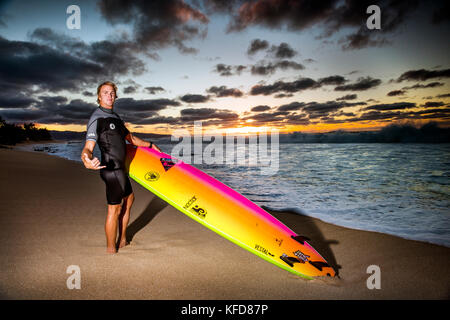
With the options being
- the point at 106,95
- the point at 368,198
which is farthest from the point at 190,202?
the point at 368,198

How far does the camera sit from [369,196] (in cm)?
640

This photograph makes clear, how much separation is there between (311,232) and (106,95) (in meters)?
3.59

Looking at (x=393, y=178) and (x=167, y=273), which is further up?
(x=393, y=178)

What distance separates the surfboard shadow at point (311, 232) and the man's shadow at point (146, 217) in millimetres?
2411

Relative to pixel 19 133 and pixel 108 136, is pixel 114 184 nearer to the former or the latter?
pixel 108 136

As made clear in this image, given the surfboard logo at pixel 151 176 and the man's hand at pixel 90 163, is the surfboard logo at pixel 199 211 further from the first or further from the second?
the man's hand at pixel 90 163

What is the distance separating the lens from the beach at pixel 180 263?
2229 millimetres

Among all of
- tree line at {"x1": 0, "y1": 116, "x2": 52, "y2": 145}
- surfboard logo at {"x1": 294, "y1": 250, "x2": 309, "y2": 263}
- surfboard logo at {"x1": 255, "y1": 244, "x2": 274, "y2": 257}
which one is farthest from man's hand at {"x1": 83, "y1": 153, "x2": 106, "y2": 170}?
tree line at {"x1": 0, "y1": 116, "x2": 52, "y2": 145}

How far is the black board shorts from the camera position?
2738 millimetres

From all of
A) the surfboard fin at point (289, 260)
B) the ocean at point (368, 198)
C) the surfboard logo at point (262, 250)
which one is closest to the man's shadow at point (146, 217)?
the surfboard logo at point (262, 250)
